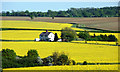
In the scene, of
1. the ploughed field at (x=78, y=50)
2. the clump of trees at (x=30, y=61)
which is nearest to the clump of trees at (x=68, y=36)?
the ploughed field at (x=78, y=50)

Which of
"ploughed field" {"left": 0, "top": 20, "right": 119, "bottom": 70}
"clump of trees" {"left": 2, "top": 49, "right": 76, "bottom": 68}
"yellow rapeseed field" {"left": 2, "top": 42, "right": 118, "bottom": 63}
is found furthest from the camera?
"yellow rapeseed field" {"left": 2, "top": 42, "right": 118, "bottom": 63}

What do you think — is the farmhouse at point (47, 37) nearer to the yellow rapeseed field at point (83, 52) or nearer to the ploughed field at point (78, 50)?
the ploughed field at point (78, 50)

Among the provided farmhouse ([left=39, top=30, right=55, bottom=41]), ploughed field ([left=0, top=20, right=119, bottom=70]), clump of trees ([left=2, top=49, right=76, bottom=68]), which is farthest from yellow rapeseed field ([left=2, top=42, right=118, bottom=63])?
farmhouse ([left=39, top=30, right=55, bottom=41])

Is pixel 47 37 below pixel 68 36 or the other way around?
below

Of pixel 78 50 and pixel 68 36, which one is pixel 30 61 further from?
pixel 68 36

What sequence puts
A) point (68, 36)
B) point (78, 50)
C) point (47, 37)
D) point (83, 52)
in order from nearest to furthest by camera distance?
1. point (83, 52)
2. point (78, 50)
3. point (68, 36)
4. point (47, 37)

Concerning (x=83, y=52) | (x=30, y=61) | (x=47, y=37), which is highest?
(x=47, y=37)

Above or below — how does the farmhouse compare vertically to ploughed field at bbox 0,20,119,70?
above

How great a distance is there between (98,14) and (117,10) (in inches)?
A: 397

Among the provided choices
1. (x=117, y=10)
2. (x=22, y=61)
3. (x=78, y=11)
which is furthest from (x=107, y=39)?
(x=78, y=11)

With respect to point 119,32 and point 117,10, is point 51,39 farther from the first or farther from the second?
point 117,10

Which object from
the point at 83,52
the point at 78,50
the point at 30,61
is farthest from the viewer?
the point at 78,50

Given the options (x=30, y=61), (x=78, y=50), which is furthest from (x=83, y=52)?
(x=30, y=61)

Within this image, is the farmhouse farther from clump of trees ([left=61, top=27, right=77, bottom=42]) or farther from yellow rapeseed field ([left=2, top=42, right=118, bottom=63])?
yellow rapeseed field ([left=2, top=42, right=118, bottom=63])
